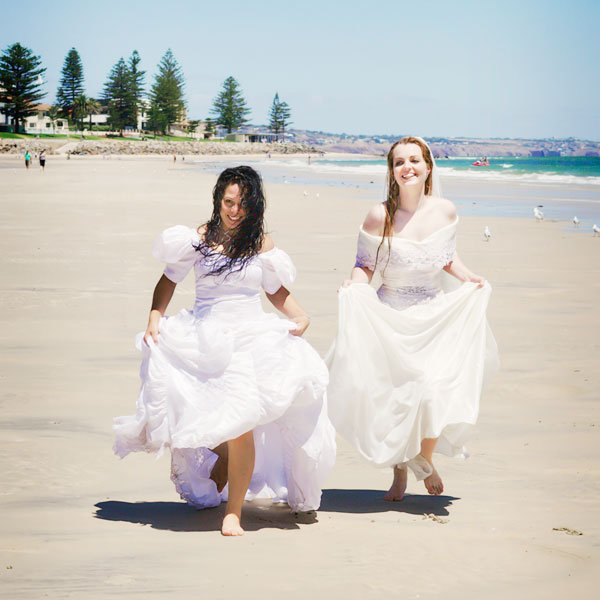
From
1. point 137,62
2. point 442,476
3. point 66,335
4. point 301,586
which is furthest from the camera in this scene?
point 137,62

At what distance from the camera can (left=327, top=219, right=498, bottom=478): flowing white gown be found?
15.2ft

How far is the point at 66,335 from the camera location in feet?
28.6

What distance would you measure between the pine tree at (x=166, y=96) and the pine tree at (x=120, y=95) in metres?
6.67

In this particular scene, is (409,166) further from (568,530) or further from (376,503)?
(568,530)

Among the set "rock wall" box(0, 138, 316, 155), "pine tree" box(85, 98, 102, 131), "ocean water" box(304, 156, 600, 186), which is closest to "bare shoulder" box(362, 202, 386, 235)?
"ocean water" box(304, 156, 600, 186)

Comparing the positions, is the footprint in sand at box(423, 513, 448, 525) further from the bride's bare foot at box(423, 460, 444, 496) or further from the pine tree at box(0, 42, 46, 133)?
the pine tree at box(0, 42, 46, 133)

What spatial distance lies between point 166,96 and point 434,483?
140594 mm

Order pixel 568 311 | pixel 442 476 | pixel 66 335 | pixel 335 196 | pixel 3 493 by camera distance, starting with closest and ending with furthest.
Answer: pixel 3 493 → pixel 442 476 → pixel 66 335 → pixel 568 311 → pixel 335 196

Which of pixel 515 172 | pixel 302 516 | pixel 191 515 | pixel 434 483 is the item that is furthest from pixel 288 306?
pixel 515 172

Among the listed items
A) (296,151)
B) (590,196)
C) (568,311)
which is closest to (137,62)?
(296,151)

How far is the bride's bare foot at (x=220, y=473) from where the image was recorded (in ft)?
15.1

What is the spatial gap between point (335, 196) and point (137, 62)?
10627 cm

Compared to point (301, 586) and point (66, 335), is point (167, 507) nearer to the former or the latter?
point (301, 586)

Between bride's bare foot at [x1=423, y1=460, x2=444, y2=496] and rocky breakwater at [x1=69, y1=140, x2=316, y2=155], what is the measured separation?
95.9 metres
